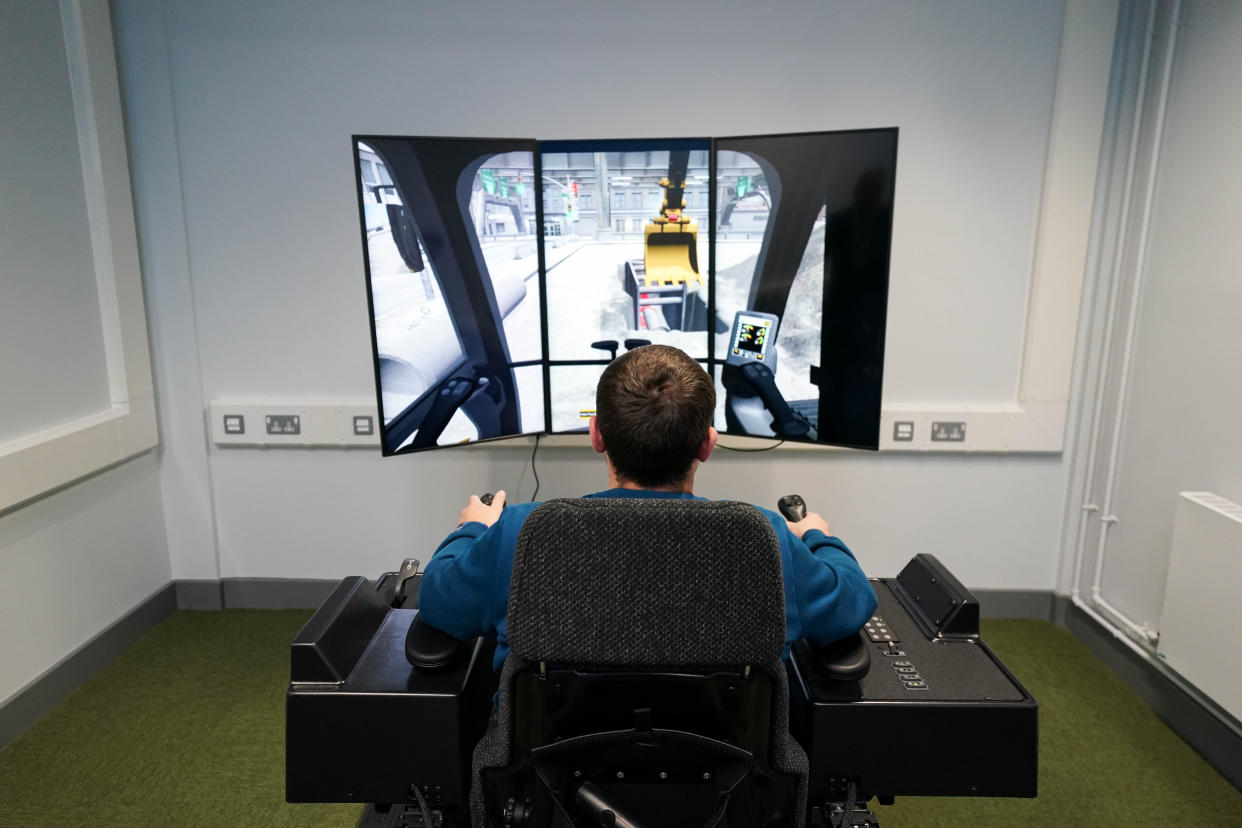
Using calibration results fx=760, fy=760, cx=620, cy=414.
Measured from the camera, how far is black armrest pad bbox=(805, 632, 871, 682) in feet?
3.99

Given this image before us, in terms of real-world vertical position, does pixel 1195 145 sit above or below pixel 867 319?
above

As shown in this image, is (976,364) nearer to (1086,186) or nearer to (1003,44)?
(1086,186)

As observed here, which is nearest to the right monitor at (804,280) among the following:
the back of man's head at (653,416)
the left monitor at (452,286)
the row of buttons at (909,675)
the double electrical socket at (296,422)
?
the left monitor at (452,286)

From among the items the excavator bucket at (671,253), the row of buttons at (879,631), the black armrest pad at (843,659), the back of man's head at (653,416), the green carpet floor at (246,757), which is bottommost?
the green carpet floor at (246,757)

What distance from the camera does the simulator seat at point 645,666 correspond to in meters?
0.92

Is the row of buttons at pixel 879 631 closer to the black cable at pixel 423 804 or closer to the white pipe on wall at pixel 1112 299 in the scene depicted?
the black cable at pixel 423 804

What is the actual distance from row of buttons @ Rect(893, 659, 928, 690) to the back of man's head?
508 millimetres

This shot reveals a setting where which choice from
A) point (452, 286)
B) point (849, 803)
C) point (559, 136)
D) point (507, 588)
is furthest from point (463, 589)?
point (559, 136)

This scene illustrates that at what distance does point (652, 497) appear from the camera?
45.4 inches

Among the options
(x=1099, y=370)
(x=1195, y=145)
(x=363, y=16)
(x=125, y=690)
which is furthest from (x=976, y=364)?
(x=125, y=690)

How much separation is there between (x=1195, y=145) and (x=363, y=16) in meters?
2.61

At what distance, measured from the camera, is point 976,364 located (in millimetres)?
2697

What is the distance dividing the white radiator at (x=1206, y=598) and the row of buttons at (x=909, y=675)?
125cm

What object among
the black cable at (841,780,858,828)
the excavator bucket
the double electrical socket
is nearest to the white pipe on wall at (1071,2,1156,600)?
the excavator bucket
